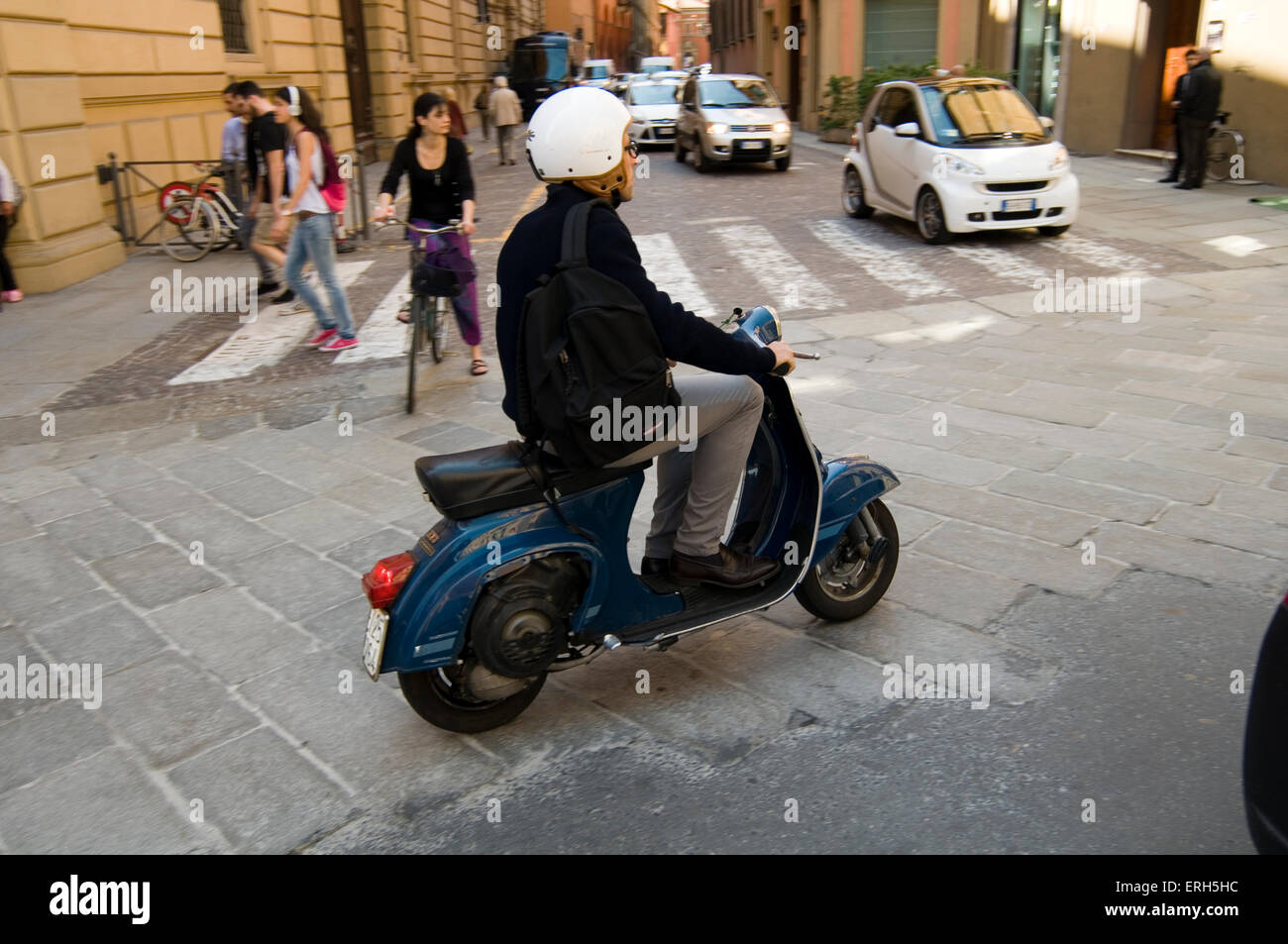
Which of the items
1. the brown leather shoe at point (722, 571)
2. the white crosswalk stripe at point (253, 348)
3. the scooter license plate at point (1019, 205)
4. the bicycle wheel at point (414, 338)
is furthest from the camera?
the scooter license plate at point (1019, 205)

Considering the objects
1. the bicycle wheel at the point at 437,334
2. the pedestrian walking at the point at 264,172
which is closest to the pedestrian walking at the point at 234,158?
the pedestrian walking at the point at 264,172

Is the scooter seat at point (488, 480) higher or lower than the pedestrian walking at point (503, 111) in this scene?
lower

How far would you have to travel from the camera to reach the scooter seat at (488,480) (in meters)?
3.09

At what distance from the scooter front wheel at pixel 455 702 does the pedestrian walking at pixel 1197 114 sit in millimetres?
13800

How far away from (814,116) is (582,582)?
27.9 metres

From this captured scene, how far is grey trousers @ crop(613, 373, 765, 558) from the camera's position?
3.35 metres

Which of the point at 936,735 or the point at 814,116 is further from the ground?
the point at 814,116

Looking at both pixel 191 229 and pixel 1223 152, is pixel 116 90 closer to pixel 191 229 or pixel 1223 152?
pixel 191 229

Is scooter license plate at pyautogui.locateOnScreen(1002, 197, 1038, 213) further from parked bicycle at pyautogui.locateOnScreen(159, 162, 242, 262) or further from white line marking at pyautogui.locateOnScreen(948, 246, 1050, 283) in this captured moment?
parked bicycle at pyautogui.locateOnScreen(159, 162, 242, 262)

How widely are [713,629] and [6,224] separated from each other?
915 centimetres

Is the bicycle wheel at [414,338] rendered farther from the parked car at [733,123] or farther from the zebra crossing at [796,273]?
the parked car at [733,123]
